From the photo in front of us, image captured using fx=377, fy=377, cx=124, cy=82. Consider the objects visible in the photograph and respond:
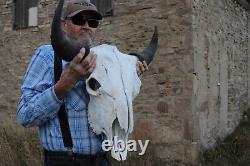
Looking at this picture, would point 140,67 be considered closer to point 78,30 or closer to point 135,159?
point 78,30

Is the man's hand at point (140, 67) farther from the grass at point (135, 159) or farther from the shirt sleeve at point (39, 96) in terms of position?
the grass at point (135, 159)

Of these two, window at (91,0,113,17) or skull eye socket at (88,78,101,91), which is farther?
window at (91,0,113,17)

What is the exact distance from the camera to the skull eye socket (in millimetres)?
2150

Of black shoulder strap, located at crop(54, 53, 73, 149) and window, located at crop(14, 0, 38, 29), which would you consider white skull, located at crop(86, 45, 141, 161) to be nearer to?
black shoulder strap, located at crop(54, 53, 73, 149)

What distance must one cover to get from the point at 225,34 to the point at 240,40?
114cm

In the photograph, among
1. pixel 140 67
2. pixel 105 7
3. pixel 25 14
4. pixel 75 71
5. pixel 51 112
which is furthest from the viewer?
pixel 25 14

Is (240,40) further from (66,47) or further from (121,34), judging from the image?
(66,47)

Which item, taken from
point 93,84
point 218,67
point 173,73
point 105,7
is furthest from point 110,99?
point 218,67

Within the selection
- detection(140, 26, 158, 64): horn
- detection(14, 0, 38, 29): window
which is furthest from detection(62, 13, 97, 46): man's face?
detection(14, 0, 38, 29): window

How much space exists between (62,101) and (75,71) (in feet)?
0.78

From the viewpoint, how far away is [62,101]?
2.15m

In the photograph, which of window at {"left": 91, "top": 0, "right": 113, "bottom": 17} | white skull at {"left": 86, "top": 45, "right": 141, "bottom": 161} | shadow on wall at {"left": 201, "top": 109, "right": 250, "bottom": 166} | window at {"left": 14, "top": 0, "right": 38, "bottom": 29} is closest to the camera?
white skull at {"left": 86, "top": 45, "right": 141, "bottom": 161}

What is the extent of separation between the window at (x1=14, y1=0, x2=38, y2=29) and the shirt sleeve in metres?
6.96

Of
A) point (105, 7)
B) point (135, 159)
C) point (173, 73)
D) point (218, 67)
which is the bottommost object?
point (135, 159)
